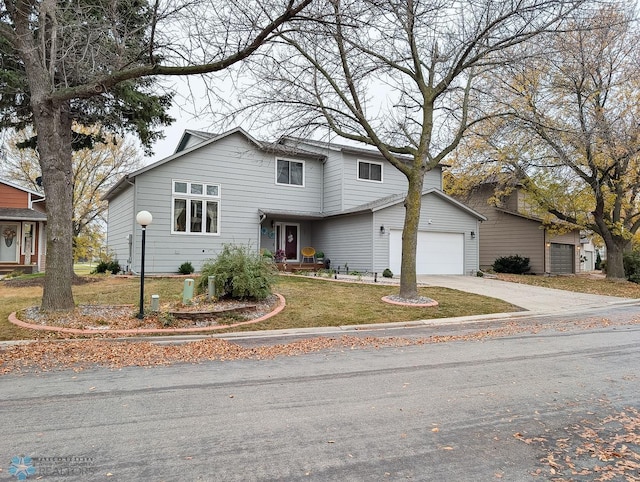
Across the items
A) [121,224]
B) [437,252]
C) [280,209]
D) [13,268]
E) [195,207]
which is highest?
[280,209]

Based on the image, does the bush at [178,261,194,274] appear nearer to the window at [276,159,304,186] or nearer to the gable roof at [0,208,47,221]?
the window at [276,159,304,186]

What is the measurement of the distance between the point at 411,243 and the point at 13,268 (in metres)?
19.7

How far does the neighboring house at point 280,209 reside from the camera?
16828mm

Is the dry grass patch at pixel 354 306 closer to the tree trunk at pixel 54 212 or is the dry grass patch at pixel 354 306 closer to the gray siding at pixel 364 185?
the tree trunk at pixel 54 212

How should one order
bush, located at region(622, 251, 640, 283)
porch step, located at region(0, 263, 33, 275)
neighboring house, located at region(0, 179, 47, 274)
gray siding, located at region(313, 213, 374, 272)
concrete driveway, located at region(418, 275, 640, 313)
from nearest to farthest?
1. concrete driveway, located at region(418, 275, 640, 313)
2. gray siding, located at region(313, 213, 374, 272)
3. porch step, located at region(0, 263, 33, 275)
4. bush, located at region(622, 251, 640, 283)
5. neighboring house, located at region(0, 179, 47, 274)

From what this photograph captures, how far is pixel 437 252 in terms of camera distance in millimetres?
20328

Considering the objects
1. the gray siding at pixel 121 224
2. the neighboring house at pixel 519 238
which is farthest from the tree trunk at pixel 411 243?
the neighboring house at pixel 519 238

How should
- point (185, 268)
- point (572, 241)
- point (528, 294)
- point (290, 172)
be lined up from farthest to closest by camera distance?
point (572, 241)
point (290, 172)
point (185, 268)
point (528, 294)

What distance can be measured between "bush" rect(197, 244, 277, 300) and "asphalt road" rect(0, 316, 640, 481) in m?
4.21

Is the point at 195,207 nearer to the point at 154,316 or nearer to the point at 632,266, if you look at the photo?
the point at 154,316

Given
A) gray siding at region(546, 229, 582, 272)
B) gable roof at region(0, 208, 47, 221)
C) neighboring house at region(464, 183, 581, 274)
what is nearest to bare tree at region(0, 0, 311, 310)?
gable roof at region(0, 208, 47, 221)

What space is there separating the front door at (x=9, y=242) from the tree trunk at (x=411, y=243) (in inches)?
805

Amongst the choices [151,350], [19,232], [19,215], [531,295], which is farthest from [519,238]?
[19,232]

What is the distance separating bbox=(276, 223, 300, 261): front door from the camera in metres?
20.7
